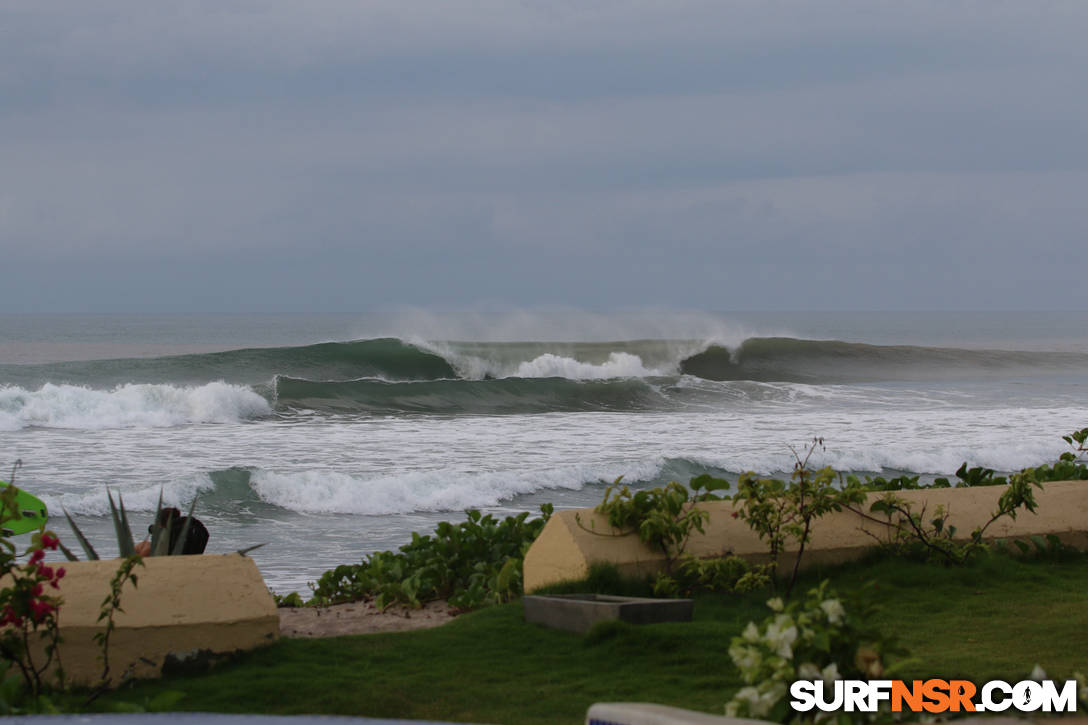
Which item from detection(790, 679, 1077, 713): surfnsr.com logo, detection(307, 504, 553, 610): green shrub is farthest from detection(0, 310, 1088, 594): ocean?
detection(790, 679, 1077, 713): surfnsr.com logo

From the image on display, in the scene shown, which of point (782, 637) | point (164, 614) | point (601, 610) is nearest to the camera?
point (782, 637)

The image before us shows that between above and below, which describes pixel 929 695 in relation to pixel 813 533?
below

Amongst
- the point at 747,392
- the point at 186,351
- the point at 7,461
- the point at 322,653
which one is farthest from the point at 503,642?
the point at 186,351

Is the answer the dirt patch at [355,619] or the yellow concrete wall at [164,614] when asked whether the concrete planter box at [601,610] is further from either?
the yellow concrete wall at [164,614]

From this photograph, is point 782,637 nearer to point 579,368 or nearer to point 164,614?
point 164,614

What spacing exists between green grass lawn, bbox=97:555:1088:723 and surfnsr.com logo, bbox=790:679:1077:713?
0.40 m

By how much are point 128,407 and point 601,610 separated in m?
20.4

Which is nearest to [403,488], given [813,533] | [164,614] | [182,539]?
[182,539]

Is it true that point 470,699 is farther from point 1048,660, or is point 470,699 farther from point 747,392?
point 747,392

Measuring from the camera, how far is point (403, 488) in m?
14.1

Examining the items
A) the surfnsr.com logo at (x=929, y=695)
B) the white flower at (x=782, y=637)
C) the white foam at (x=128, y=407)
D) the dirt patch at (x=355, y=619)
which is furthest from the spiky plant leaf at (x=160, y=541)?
the white foam at (x=128, y=407)

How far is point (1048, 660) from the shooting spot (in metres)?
4.96

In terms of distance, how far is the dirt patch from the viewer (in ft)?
21.3

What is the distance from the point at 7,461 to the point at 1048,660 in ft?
54.4
